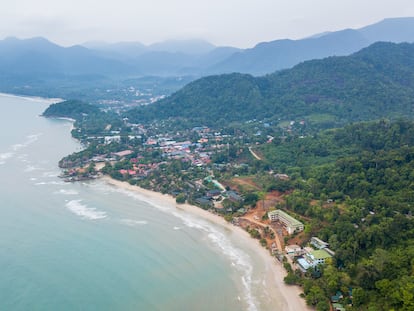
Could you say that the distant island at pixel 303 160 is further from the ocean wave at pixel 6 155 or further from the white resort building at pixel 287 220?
the ocean wave at pixel 6 155

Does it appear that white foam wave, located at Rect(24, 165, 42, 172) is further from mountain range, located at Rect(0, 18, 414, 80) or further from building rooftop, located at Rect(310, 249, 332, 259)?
mountain range, located at Rect(0, 18, 414, 80)

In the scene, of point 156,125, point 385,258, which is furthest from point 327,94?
point 385,258

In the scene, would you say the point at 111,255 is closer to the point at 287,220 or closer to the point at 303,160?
the point at 287,220

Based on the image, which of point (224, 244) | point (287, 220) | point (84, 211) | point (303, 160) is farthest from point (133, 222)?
point (303, 160)

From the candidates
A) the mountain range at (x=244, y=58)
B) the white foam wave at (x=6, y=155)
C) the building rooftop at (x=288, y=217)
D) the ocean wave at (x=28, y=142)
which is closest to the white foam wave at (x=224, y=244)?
the building rooftop at (x=288, y=217)

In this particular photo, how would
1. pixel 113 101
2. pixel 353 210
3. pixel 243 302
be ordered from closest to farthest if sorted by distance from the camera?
pixel 243 302
pixel 353 210
pixel 113 101

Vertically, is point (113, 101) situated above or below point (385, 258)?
below

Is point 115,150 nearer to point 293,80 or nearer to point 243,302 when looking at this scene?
point 243,302

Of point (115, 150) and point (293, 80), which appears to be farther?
point (293, 80)
